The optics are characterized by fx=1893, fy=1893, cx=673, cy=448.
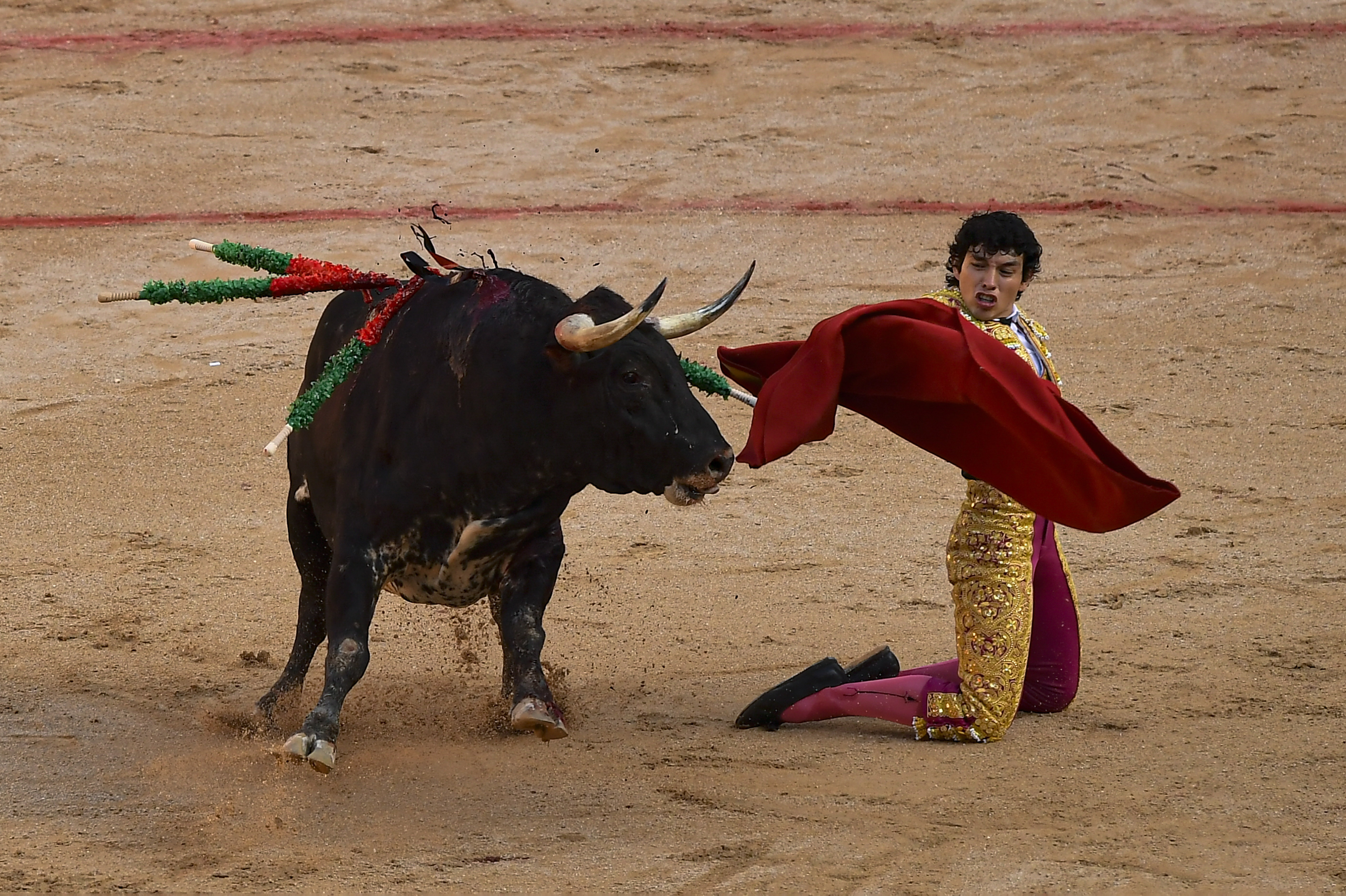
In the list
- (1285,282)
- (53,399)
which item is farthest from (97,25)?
(1285,282)

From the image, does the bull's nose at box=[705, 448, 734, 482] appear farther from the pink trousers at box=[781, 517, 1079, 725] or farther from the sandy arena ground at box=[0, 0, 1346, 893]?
the pink trousers at box=[781, 517, 1079, 725]

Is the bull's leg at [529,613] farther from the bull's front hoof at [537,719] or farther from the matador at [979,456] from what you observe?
the matador at [979,456]

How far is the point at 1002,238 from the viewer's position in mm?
4562

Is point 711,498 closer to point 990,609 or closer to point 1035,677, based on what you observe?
point 1035,677

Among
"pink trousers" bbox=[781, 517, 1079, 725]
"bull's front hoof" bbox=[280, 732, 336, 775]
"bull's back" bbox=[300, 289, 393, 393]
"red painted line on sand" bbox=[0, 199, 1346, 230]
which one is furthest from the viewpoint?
"red painted line on sand" bbox=[0, 199, 1346, 230]

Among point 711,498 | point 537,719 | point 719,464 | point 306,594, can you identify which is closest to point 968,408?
point 719,464

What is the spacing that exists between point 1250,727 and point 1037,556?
0.73m

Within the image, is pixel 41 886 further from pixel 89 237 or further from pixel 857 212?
pixel 857 212

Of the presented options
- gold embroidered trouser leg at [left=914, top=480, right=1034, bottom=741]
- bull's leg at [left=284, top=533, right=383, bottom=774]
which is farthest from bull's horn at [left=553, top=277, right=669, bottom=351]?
gold embroidered trouser leg at [left=914, top=480, right=1034, bottom=741]

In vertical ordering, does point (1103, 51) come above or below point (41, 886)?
above

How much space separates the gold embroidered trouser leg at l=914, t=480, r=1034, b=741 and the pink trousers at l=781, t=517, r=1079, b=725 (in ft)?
0.27

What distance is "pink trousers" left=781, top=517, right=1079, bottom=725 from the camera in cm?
489

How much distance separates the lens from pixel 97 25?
11.7m

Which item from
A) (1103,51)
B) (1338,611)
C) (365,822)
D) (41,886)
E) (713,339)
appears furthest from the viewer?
(1103,51)
